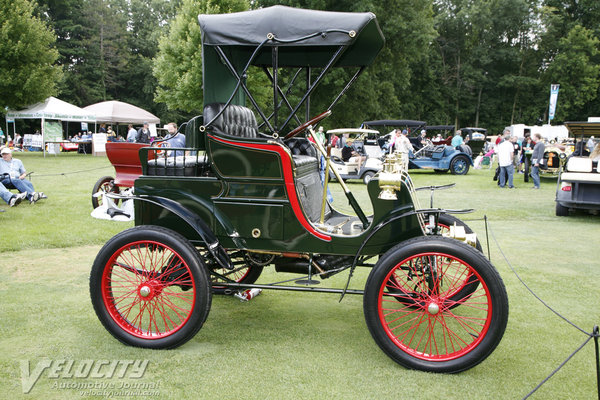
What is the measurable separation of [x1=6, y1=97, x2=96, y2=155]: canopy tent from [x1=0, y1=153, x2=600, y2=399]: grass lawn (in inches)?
808

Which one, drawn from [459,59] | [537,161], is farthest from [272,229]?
[459,59]

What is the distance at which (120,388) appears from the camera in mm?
2797

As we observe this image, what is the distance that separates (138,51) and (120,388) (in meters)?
51.5

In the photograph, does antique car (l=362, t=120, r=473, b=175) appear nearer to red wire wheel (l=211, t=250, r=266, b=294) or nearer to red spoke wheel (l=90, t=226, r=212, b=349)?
red wire wheel (l=211, t=250, r=266, b=294)

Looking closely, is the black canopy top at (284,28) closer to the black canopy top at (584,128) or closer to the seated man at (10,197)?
the seated man at (10,197)

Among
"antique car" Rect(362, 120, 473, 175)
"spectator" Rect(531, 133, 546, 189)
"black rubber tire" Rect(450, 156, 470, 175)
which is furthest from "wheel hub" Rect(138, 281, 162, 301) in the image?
"black rubber tire" Rect(450, 156, 470, 175)

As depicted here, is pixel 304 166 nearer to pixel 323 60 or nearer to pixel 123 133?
pixel 323 60

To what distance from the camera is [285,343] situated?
3.43m

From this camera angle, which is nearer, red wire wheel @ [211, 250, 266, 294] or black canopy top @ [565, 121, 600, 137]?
red wire wheel @ [211, 250, 266, 294]

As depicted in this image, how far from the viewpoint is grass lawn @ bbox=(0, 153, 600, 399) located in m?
2.80

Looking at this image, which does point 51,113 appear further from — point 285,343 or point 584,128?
point 285,343

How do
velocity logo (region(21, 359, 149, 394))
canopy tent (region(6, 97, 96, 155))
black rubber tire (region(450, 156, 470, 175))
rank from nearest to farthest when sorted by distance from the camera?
velocity logo (region(21, 359, 149, 394)), black rubber tire (region(450, 156, 470, 175)), canopy tent (region(6, 97, 96, 155))

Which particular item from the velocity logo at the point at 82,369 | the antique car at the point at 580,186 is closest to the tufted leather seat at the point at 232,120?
the velocity logo at the point at 82,369

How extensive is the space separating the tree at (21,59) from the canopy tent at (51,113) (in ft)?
1.57
